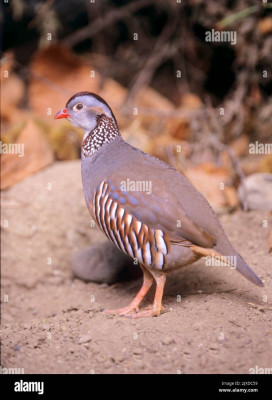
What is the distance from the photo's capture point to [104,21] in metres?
7.33

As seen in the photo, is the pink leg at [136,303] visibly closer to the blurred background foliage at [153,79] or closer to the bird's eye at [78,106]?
the bird's eye at [78,106]

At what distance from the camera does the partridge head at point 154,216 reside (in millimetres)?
3166

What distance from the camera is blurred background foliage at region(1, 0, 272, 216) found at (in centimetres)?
557

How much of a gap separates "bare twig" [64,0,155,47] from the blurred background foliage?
2cm

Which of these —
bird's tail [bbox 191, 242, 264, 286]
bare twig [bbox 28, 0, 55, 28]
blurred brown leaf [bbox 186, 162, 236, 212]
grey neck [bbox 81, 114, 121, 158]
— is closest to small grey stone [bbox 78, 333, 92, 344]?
bird's tail [bbox 191, 242, 264, 286]

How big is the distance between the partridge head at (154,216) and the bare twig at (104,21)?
4396 millimetres

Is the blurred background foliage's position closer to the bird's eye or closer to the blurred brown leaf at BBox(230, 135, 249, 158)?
the blurred brown leaf at BBox(230, 135, 249, 158)

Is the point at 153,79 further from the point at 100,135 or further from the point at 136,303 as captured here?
the point at 136,303

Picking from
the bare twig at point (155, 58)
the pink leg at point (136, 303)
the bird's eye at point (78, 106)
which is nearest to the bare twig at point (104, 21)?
the bare twig at point (155, 58)

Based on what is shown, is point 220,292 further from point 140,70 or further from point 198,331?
point 140,70

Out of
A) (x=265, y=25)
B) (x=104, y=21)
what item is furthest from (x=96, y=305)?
(x=104, y=21)

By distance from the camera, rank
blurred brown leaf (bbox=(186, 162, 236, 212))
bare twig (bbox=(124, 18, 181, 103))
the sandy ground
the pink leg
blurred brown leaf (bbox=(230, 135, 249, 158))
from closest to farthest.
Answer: the sandy ground → the pink leg → blurred brown leaf (bbox=(186, 162, 236, 212)) → blurred brown leaf (bbox=(230, 135, 249, 158)) → bare twig (bbox=(124, 18, 181, 103))

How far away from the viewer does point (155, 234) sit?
321 cm

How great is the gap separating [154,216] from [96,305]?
1.20m
